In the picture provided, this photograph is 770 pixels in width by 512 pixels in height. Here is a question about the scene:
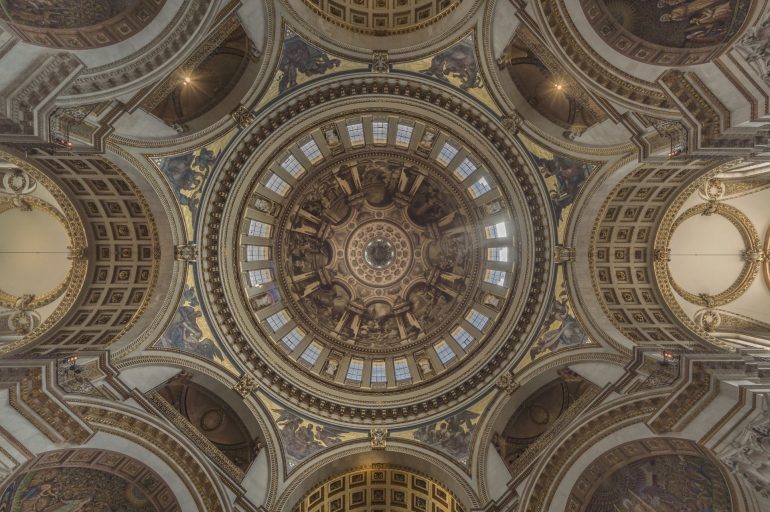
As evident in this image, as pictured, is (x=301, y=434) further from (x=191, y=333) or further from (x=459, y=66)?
(x=459, y=66)

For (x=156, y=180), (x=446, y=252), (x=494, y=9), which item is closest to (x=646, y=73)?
(x=494, y=9)

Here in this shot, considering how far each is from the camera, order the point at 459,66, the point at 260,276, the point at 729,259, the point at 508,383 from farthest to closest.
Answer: the point at 260,276 → the point at 729,259 → the point at 508,383 → the point at 459,66

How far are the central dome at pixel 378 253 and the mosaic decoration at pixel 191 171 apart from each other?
24.8 ft

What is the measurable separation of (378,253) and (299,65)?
17272 mm

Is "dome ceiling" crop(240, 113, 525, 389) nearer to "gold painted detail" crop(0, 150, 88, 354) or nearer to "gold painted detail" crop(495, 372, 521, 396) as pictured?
"gold painted detail" crop(495, 372, 521, 396)

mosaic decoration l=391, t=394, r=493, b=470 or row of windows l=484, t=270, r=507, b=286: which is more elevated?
row of windows l=484, t=270, r=507, b=286

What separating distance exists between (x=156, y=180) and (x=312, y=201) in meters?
12.2

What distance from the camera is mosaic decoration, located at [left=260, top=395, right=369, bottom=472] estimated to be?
74.4 ft

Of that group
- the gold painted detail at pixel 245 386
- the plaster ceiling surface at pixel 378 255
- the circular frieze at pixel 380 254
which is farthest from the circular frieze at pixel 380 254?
the gold painted detail at pixel 245 386

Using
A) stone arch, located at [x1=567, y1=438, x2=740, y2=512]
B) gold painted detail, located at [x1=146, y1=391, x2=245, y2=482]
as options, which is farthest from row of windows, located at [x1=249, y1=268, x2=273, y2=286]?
stone arch, located at [x1=567, y1=438, x2=740, y2=512]

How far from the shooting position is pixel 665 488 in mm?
15953

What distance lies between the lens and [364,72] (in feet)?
69.0

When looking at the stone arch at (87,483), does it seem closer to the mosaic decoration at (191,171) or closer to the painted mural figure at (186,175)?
the mosaic decoration at (191,171)

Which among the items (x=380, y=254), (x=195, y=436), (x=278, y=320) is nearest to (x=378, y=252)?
(x=380, y=254)
